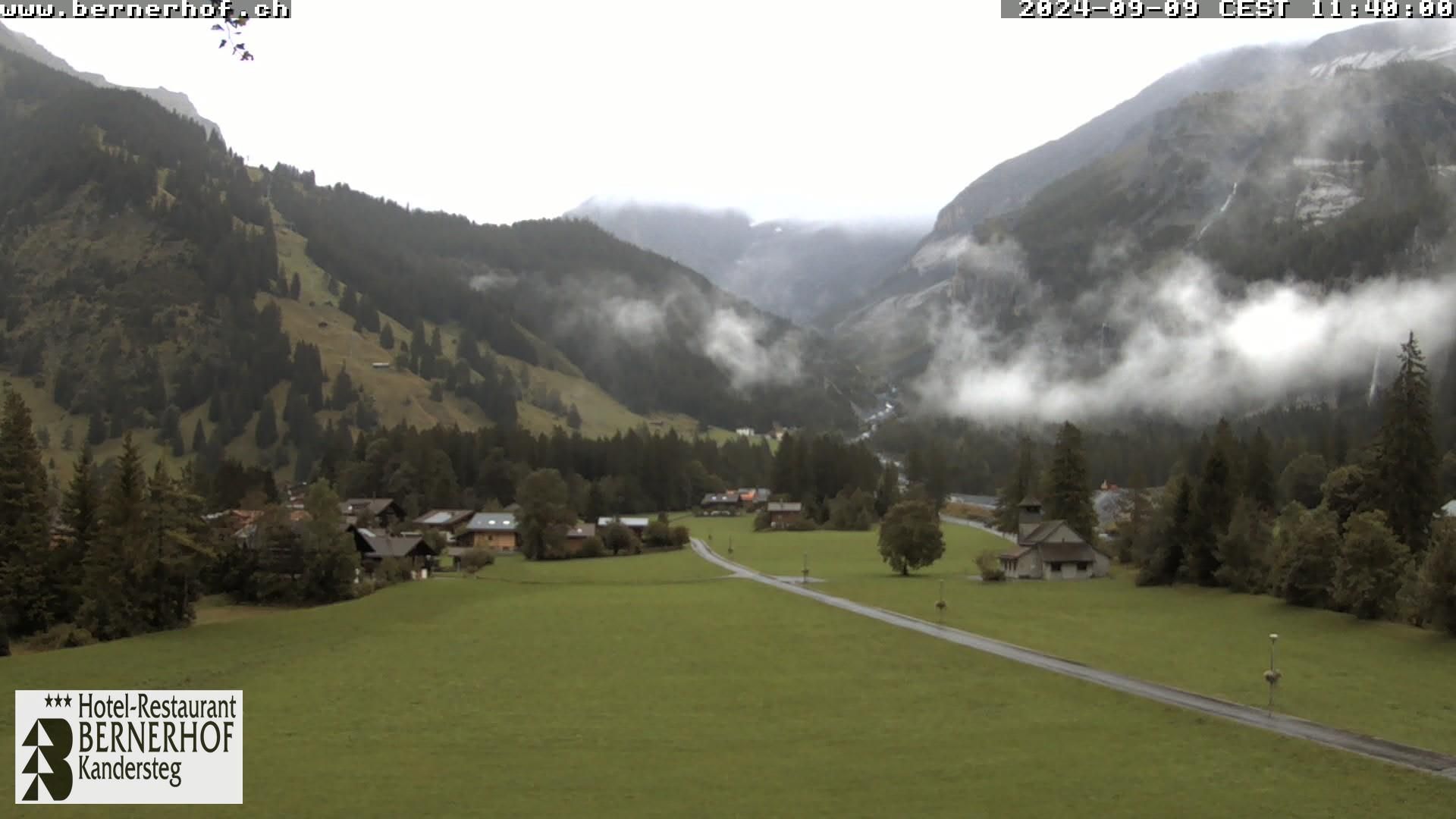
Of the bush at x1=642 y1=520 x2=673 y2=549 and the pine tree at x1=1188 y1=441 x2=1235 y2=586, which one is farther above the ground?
the pine tree at x1=1188 y1=441 x2=1235 y2=586

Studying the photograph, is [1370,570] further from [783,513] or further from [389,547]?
[783,513]

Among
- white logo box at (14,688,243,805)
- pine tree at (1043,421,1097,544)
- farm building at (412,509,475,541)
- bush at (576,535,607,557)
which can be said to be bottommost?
bush at (576,535,607,557)

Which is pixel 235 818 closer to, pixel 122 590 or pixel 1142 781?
pixel 1142 781

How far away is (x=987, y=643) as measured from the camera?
206ft

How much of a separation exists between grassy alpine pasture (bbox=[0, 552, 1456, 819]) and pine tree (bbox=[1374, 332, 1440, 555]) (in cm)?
4277

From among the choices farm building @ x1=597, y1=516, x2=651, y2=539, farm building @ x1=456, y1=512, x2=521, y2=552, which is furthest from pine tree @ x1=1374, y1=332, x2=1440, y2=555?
farm building @ x1=456, y1=512, x2=521, y2=552

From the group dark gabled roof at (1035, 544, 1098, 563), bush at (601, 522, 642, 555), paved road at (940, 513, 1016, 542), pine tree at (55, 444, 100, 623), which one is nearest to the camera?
pine tree at (55, 444, 100, 623)

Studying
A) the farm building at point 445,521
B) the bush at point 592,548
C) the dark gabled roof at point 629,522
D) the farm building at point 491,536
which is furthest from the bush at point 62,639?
the dark gabled roof at point 629,522

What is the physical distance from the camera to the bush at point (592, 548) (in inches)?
5261

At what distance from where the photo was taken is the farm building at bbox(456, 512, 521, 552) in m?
141

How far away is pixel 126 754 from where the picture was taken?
3519 centimetres

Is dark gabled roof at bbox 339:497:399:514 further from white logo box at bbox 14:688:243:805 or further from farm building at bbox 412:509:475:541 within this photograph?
white logo box at bbox 14:688:243:805

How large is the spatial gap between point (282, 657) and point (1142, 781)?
45.3 m

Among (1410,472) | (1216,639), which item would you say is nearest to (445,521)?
(1216,639)
